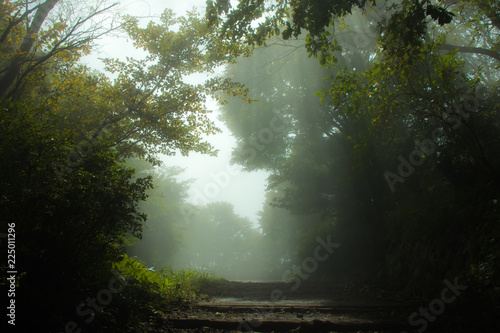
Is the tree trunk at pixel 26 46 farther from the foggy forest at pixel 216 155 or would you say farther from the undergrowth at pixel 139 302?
the undergrowth at pixel 139 302

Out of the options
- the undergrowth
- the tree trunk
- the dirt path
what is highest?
the tree trunk

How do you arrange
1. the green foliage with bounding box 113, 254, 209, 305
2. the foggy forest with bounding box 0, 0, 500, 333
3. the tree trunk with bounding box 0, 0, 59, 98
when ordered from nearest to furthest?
1. the foggy forest with bounding box 0, 0, 500, 333
2. the green foliage with bounding box 113, 254, 209, 305
3. the tree trunk with bounding box 0, 0, 59, 98

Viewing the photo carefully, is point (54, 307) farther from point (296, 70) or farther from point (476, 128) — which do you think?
point (296, 70)

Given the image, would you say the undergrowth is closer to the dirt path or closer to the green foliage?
the green foliage

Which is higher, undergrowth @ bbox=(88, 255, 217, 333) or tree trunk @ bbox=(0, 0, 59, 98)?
tree trunk @ bbox=(0, 0, 59, 98)

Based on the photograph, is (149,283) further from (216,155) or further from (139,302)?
(216,155)

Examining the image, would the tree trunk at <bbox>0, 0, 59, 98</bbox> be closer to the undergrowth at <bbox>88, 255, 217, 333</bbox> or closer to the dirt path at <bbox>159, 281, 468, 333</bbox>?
the undergrowth at <bbox>88, 255, 217, 333</bbox>

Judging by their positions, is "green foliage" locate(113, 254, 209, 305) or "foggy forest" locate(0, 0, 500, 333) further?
"green foliage" locate(113, 254, 209, 305)

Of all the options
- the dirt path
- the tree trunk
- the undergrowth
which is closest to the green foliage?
the undergrowth

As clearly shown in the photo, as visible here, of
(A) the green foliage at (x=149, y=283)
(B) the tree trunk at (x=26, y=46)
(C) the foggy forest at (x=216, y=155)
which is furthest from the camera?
(B) the tree trunk at (x=26, y=46)

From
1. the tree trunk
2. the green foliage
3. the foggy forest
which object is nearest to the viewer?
the foggy forest

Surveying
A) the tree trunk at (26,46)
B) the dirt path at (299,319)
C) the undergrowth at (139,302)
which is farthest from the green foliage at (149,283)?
the tree trunk at (26,46)

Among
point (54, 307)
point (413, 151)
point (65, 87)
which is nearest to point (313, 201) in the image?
point (413, 151)

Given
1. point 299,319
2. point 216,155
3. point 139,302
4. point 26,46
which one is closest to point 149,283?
point 139,302
